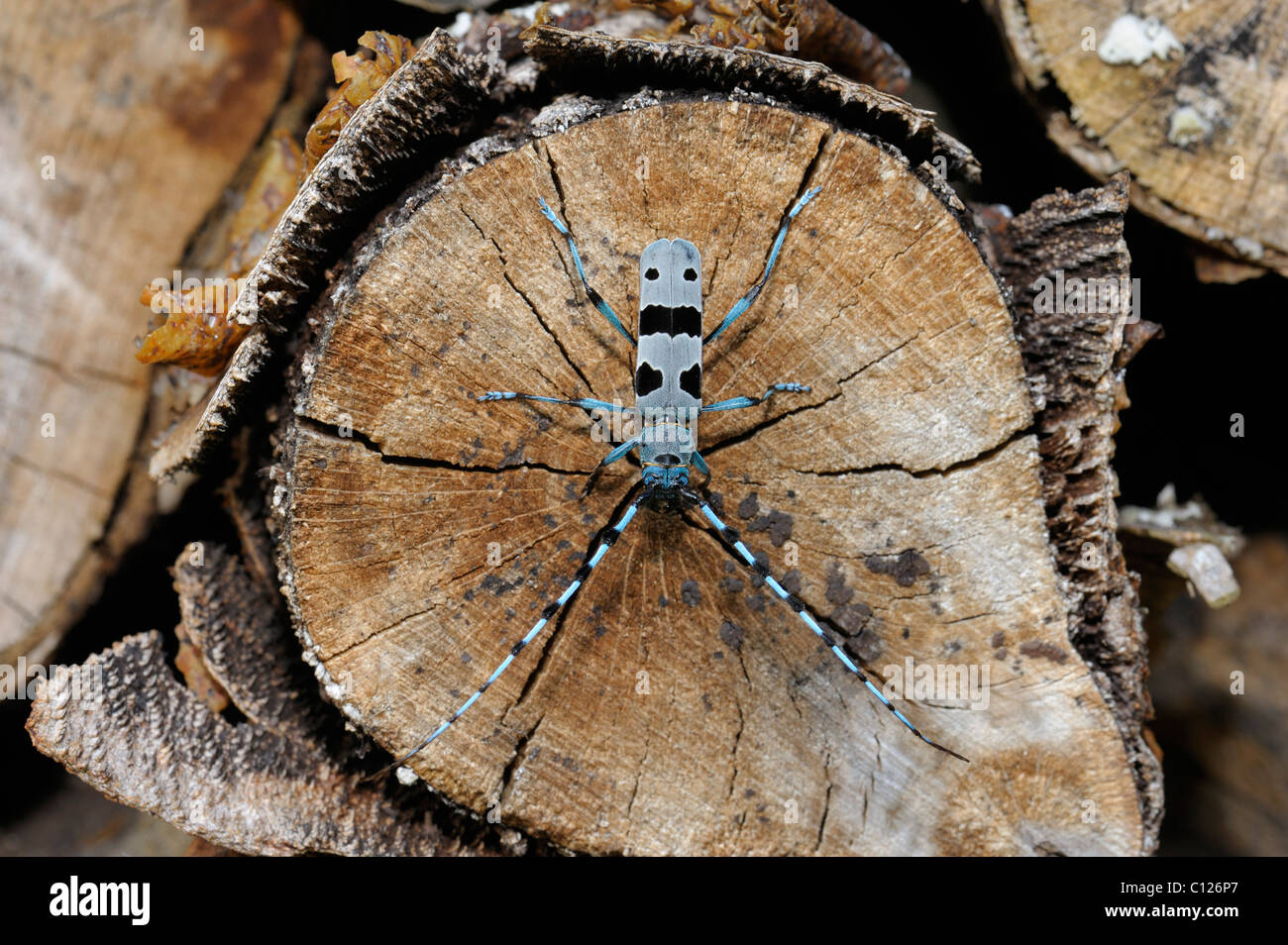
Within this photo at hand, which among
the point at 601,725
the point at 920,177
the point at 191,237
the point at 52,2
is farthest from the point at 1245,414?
the point at 52,2

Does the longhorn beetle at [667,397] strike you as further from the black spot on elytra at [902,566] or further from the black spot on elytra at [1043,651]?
the black spot on elytra at [1043,651]

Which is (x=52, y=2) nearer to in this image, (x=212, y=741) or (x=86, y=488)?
(x=86, y=488)

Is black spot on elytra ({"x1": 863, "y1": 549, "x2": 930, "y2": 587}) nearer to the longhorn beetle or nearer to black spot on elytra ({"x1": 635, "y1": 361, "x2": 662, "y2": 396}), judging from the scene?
the longhorn beetle

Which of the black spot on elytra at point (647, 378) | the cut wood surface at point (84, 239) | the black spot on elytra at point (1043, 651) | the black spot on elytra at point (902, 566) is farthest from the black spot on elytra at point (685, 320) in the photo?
the cut wood surface at point (84, 239)

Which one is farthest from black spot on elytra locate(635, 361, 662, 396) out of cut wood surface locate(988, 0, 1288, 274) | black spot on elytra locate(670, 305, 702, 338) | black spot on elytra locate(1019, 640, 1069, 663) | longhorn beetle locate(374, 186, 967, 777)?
cut wood surface locate(988, 0, 1288, 274)

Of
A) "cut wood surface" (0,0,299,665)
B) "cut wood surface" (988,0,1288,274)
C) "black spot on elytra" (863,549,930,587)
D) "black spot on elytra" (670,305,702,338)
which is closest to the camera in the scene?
"black spot on elytra" (670,305,702,338)

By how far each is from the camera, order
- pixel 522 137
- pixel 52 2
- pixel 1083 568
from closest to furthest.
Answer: pixel 522 137 → pixel 1083 568 → pixel 52 2
